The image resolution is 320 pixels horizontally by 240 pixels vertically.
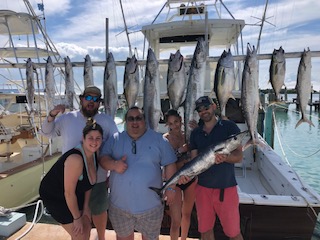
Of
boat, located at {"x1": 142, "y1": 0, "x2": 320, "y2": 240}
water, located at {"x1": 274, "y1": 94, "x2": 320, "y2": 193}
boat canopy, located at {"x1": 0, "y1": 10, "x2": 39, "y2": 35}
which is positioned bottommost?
water, located at {"x1": 274, "y1": 94, "x2": 320, "y2": 193}

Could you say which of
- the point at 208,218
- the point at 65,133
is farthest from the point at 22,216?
the point at 208,218

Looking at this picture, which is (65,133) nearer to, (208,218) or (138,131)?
(138,131)

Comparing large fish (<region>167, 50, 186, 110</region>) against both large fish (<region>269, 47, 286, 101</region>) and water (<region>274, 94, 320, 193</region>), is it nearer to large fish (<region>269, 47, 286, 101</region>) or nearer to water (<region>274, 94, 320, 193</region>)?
large fish (<region>269, 47, 286, 101</region>)

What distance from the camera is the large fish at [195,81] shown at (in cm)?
292

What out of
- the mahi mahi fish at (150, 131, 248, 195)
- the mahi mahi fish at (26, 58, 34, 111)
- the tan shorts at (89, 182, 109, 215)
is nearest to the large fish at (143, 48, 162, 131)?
the mahi mahi fish at (150, 131, 248, 195)

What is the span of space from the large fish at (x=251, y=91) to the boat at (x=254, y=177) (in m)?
0.34

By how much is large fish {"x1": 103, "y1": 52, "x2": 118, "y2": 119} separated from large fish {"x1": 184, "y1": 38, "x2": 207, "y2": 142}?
86 cm

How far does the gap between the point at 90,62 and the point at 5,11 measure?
18.0 ft

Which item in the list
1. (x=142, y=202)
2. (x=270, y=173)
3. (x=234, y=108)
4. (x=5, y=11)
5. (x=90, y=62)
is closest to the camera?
(x=142, y=202)

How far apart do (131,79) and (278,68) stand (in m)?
1.54

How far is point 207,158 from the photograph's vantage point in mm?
2525

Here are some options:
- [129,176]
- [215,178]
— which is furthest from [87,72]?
[215,178]

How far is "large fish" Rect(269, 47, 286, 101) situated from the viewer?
2.81 meters

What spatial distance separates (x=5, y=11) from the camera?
738 cm
